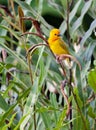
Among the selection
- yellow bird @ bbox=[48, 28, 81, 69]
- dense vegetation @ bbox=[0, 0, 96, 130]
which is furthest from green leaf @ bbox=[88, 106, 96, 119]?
yellow bird @ bbox=[48, 28, 81, 69]

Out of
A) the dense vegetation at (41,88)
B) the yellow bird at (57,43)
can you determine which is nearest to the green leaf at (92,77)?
the dense vegetation at (41,88)

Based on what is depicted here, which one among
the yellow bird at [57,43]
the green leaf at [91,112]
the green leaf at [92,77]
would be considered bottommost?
the green leaf at [91,112]

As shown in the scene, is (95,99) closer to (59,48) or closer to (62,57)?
(62,57)

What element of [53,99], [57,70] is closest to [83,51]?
[57,70]

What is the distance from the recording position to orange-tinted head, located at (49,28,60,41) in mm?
804

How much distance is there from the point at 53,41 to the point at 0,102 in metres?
0.30

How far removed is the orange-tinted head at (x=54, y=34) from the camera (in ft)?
2.64

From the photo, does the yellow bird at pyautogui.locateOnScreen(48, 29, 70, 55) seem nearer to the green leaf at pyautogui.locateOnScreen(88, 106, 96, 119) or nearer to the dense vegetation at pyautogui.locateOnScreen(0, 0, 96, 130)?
the dense vegetation at pyautogui.locateOnScreen(0, 0, 96, 130)

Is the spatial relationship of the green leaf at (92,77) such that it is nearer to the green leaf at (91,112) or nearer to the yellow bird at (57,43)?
the green leaf at (91,112)

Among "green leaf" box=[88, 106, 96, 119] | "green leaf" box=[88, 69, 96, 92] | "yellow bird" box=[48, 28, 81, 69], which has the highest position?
"yellow bird" box=[48, 28, 81, 69]

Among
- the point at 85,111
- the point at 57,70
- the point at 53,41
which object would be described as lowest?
the point at 85,111

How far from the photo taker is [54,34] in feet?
2.70

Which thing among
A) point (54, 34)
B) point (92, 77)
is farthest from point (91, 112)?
point (54, 34)

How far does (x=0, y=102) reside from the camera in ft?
2.04
